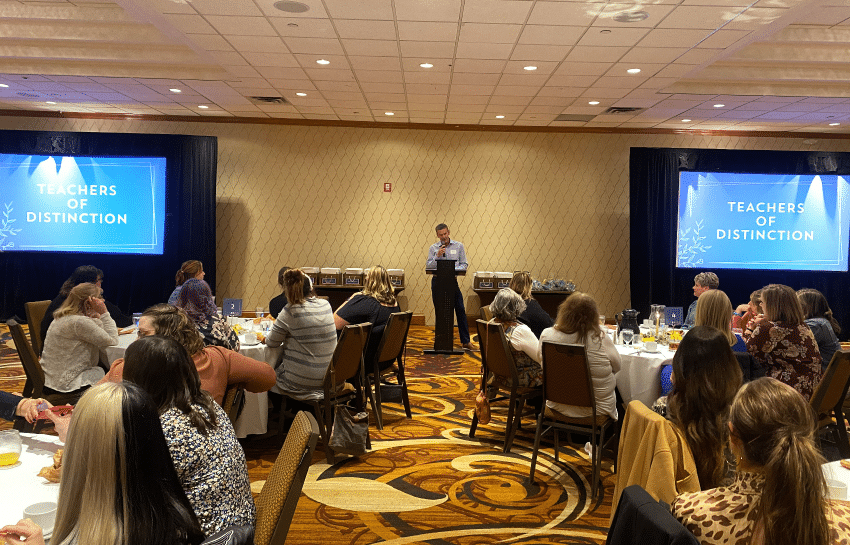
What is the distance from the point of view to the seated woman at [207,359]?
319 cm

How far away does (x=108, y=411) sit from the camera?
4.75ft

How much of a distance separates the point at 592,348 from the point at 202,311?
7.87ft

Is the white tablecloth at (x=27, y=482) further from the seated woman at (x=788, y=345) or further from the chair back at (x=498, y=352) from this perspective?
the seated woman at (x=788, y=345)

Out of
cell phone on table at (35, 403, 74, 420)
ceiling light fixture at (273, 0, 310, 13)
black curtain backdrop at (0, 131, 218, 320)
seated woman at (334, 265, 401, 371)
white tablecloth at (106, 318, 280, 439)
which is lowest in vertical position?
white tablecloth at (106, 318, 280, 439)

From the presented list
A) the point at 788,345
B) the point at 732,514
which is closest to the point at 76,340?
the point at 732,514

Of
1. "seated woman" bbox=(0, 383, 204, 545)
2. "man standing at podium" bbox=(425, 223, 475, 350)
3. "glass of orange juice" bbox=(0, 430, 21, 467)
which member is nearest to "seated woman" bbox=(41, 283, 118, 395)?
"glass of orange juice" bbox=(0, 430, 21, 467)

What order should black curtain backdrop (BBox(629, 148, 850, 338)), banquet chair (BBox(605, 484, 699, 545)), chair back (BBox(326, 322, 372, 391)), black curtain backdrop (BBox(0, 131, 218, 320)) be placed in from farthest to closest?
black curtain backdrop (BBox(629, 148, 850, 338)) → black curtain backdrop (BBox(0, 131, 218, 320)) → chair back (BBox(326, 322, 372, 391)) → banquet chair (BBox(605, 484, 699, 545))

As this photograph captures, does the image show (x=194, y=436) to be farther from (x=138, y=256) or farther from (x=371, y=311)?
(x=138, y=256)

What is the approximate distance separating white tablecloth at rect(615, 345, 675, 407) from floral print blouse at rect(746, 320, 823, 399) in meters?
0.62

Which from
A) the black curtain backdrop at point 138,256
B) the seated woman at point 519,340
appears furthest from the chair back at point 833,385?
the black curtain backdrop at point 138,256

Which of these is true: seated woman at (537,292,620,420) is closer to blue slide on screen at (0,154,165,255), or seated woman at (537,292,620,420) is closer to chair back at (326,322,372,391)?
chair back at (326,322,372,391)

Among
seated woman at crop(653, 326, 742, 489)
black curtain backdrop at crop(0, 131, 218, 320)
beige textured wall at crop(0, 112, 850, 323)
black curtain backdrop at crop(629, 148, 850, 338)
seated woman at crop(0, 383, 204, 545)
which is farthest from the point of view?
beige textured wall at crop(0, 112, 850, 323)

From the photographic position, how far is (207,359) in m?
3.38

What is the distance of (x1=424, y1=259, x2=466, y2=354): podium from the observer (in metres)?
8.72
